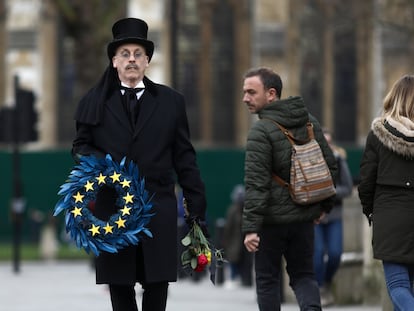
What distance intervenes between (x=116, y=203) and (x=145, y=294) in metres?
0.53

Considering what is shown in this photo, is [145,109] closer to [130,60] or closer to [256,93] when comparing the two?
[130,60]

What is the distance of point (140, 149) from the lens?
7.55 metres

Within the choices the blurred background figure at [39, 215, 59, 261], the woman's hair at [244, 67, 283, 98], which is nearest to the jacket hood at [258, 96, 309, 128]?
the woman's hair at [244, 67, 283, 98]

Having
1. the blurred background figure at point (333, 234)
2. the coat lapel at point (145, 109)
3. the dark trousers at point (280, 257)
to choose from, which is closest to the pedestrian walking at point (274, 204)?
the dark trousers at point (280, 257)

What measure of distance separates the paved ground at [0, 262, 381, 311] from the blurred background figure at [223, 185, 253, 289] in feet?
1.39

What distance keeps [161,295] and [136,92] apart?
1.11 meters

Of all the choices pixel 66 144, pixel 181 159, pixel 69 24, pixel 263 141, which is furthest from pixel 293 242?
pixel 66 144

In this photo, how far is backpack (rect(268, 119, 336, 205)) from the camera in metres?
8.64

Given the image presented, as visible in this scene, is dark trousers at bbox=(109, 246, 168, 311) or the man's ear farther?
the man's ear

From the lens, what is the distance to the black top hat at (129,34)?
753cm

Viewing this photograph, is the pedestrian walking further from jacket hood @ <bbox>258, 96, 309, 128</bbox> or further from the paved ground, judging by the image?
the paved ground

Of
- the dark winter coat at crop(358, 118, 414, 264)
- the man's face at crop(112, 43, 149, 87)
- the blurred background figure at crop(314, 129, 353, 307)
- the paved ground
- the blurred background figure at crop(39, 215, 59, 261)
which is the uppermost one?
the man's face at crop(112, 43, 149, 87)

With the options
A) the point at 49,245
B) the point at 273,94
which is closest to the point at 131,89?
the point at 273,94

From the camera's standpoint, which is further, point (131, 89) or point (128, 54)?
point (131, 89)
